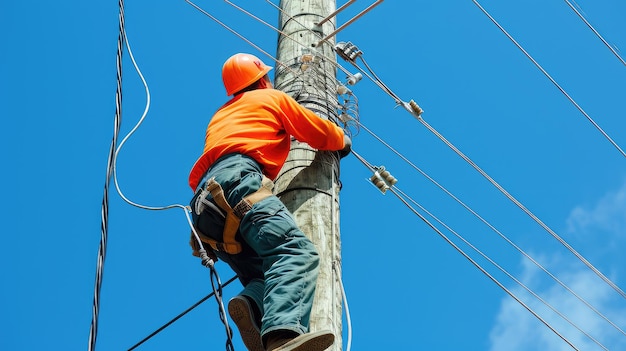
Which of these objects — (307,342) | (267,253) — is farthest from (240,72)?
(307,342)

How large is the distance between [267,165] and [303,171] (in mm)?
309

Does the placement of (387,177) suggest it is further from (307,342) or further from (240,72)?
(307,342)

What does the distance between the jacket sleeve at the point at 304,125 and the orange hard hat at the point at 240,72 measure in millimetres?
318

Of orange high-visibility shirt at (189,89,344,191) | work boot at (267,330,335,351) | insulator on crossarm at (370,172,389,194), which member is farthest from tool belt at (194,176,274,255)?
insulator on crossarm at (370,172,389,194)

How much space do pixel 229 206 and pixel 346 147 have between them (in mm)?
989

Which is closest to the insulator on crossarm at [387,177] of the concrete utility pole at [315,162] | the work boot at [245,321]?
the concrete utility pole at [315,162]

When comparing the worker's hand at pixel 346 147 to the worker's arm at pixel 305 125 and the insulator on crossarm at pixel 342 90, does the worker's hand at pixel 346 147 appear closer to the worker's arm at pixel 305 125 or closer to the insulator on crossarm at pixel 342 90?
the worker's arm at pixel 305 125

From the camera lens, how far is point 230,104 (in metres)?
4.52

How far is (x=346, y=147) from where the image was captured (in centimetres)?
472

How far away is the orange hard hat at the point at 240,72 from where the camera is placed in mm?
4680

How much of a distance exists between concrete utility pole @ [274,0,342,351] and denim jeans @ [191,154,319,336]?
0.29 m

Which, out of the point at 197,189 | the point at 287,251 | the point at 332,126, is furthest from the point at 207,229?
the point at 332,126

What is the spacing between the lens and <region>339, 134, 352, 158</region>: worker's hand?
469 cm

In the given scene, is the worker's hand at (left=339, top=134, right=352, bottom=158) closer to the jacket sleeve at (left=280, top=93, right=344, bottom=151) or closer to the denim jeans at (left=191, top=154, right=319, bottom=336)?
the jacket sleeve at (left=280, top=93, right=344, bottom=151)
